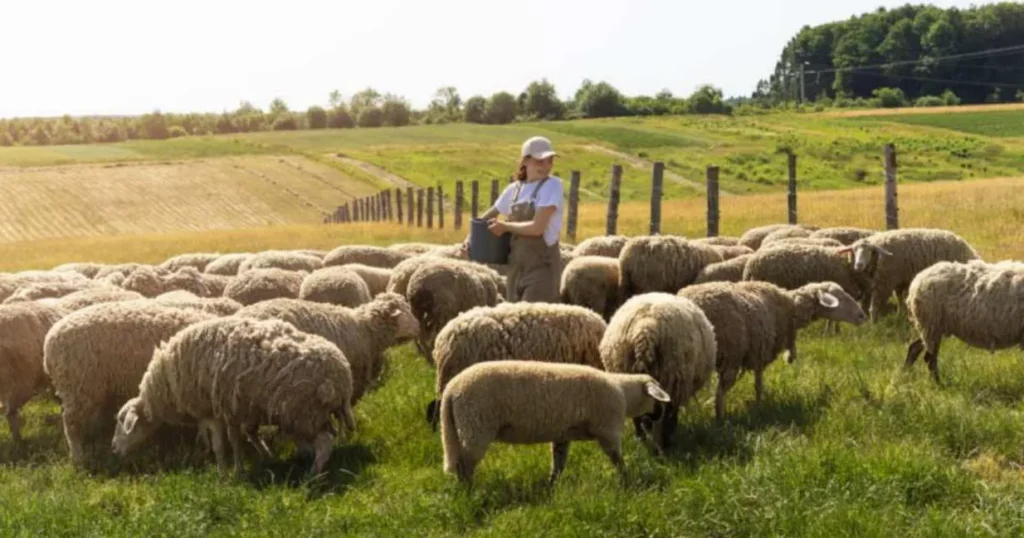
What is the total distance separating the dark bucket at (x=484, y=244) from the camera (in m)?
9.82

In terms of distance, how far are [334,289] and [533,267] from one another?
137 inches

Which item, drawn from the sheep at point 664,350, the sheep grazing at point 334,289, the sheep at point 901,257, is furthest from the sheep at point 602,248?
the sheep at point 664,350

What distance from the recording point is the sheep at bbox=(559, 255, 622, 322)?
12641 mm

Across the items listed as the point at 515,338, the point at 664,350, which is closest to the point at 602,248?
the point at 515,338

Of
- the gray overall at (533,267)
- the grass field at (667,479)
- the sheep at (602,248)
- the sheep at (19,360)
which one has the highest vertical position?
the gray overall at (533,267)

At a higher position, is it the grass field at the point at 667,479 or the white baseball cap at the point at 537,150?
the white baseball cap at the point at 537,150

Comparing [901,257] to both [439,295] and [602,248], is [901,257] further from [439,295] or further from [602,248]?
[439,295]

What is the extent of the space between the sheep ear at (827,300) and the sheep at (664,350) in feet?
7.54

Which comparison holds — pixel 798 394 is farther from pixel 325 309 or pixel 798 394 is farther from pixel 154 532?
pixel 154 532

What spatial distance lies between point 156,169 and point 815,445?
70.8 meters

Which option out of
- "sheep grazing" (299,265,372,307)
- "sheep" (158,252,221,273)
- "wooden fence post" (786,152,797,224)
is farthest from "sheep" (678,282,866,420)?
"sheep" (158,252,221,273)

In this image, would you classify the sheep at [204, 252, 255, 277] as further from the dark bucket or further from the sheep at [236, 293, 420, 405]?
the dark bucket

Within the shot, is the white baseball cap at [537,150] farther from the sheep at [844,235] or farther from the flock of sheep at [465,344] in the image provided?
the sheep at [844,235]

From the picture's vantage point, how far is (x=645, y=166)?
78188 millimetres
